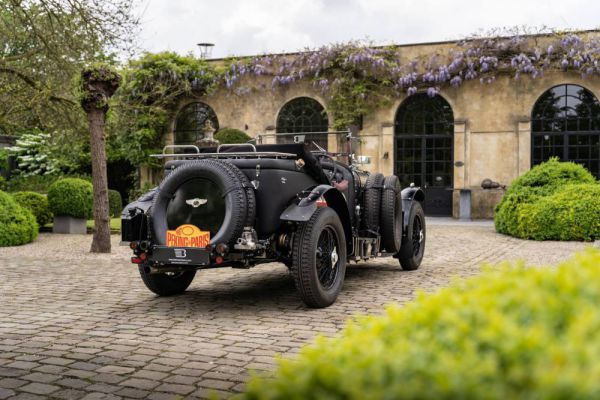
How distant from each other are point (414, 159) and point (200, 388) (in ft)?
55.9

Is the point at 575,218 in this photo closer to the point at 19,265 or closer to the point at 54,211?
the point at 19,265

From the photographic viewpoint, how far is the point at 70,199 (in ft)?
48.3

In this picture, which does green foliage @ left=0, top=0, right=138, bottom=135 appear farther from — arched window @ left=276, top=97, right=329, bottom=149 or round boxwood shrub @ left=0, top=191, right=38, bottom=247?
arched window @ left=276, top=97, right=329, bottom=149

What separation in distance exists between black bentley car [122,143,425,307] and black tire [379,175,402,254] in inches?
37.1

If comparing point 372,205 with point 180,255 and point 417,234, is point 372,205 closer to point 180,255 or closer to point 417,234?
point 417,234

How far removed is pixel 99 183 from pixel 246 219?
6.27 metres

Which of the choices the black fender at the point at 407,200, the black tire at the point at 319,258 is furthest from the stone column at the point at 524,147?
the black tire at the point at 319,258

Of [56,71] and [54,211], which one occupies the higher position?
[56,71]

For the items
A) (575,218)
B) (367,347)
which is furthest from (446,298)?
(575,218)

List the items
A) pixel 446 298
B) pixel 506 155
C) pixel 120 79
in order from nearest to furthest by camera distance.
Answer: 1. pixel 446 298
2. pixel 120 79
3. pixel 506 155

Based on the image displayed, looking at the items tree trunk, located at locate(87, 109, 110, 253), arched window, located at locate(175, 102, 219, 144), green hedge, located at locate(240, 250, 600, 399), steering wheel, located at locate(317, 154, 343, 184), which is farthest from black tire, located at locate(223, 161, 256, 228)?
arched window, located at locate(175, 102, 219, 144)

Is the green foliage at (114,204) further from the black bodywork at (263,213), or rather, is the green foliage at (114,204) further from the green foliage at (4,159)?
the black bodywork at (263,213)

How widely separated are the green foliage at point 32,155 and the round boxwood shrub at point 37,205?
317 inches

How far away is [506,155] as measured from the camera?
63.1ft
